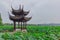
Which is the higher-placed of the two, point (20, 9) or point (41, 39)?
point (20, 9)

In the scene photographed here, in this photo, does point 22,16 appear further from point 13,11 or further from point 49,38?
point 49,38

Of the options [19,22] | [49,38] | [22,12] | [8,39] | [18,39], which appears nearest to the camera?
[18,39]

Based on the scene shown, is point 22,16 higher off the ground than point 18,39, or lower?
higher

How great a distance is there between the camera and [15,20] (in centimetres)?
2681

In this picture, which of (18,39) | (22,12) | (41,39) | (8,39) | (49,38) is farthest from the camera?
(22,12)

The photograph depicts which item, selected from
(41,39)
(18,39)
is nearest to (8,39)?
(18,39)

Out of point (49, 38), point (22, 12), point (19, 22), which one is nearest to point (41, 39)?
point (49, 38)

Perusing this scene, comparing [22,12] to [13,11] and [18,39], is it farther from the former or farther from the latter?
[18,39]

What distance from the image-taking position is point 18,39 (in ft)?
21.0

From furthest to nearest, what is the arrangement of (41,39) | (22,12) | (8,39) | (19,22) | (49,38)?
(19,22)
(22,12)
(49,38)
(41,39)
(8,39)

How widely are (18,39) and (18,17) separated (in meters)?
20.3

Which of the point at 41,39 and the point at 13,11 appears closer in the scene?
the point at 41,39

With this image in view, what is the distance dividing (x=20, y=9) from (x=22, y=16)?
89cm

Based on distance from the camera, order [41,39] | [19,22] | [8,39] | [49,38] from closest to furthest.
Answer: [8,39] → [41,39] → [49,38] → [19,22]
